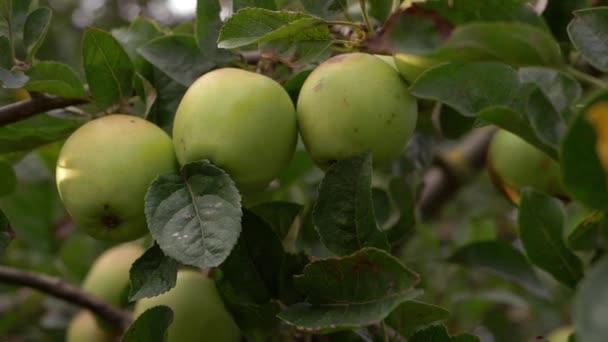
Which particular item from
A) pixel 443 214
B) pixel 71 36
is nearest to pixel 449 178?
pixel 443 214

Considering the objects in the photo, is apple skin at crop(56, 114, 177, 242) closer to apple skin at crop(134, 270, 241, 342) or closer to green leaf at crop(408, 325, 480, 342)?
apple skin at crop(134, 270, 241, 342)

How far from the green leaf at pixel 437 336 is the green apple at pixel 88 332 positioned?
60 centimetres

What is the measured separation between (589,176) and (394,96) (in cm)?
26

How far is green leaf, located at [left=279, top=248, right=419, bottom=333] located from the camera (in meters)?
0.77

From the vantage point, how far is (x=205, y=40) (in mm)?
988

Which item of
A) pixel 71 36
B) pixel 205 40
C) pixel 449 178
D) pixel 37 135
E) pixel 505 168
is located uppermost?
pixel 205 40

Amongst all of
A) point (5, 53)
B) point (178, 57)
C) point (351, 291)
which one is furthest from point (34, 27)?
point (351, 291)

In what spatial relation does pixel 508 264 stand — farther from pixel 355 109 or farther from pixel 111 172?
pixel 111 172

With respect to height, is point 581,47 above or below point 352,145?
above

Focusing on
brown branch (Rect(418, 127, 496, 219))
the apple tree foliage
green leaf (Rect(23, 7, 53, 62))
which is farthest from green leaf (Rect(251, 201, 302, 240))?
brown branch (Rect(418, 127, 496, 219))

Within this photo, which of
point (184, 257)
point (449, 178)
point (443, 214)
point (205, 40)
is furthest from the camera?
point (443, 214)

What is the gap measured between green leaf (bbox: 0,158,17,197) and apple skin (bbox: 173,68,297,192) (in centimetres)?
31

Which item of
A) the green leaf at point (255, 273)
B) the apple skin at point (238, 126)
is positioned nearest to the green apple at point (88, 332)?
the green leaf at point (255, 273)

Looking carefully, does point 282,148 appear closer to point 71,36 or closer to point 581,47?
point 581,47
